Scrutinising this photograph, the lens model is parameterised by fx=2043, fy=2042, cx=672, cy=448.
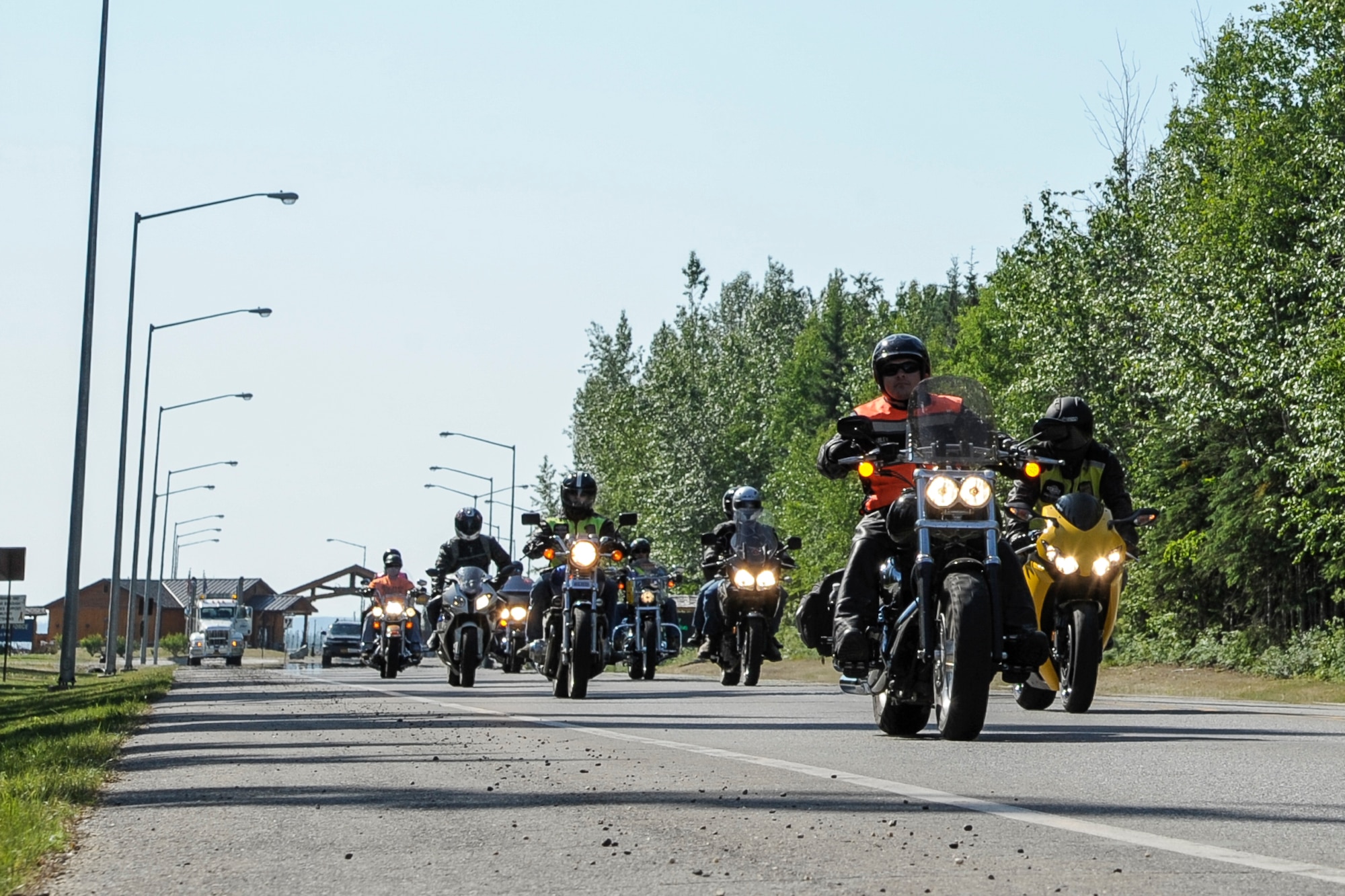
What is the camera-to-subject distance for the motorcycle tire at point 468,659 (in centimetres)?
2412

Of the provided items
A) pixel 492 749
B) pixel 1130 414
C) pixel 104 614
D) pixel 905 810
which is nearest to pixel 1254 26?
pixel 1130 414

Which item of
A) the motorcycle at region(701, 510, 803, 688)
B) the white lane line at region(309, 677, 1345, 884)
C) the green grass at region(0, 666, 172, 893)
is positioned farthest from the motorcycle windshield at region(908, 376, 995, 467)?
the motorcycle at region(701, 510, 803, 688)

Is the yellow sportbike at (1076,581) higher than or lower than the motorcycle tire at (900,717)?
higher

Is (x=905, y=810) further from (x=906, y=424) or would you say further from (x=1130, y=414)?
(x=1130, y=414)

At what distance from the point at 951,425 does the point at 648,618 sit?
1645 cm

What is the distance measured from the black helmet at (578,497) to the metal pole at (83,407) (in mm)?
14694

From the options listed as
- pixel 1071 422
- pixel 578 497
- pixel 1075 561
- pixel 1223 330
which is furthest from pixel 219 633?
pixel 1075 561

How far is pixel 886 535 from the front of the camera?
10.6 m

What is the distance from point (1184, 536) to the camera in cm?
4006

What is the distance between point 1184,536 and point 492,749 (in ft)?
102

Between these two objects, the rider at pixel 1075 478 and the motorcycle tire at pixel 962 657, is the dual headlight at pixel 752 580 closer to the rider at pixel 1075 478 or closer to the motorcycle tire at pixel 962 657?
the rider at pixel 1075 478

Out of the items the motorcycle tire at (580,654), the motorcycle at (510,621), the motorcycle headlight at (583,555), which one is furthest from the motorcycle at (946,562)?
the motorcycle at (510,621)

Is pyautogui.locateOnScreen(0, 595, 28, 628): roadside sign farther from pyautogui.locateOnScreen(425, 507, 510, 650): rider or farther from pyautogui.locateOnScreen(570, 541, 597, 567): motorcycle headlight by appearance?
pyautogui.locateOnScreen(570, 541, 597, 567): motorcycle headlight

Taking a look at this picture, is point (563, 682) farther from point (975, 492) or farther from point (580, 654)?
point (975, 492)
